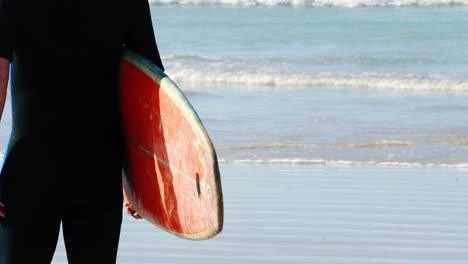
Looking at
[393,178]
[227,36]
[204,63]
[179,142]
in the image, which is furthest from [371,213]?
[227,36]

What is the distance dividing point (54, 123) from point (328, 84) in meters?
12.7

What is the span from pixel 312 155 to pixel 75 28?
543 cm

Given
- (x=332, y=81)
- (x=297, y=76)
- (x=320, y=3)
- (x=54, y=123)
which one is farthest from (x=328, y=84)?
(x=320, y=3)

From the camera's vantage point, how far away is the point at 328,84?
14.4 metres

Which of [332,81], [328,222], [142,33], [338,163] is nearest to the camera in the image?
[142,33]

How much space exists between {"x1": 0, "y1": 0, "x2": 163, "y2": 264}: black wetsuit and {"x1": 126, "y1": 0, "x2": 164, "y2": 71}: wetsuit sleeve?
0.07 metres

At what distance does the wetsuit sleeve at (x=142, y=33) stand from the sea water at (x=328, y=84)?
473 centimetres

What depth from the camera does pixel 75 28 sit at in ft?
6.33

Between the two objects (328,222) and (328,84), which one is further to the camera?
(328,84)

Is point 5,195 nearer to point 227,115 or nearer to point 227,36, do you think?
point 227,115

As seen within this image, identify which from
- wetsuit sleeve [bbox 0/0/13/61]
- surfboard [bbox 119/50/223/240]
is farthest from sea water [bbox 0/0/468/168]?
wetsuit sleeve [bbox 0/0/13/61]

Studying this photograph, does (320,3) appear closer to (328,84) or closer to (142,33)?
(328,84)

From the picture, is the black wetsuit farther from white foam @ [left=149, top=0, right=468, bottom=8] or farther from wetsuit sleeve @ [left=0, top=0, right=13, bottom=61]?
white foam @ [left=149, top=0, right=468, bottom=8]

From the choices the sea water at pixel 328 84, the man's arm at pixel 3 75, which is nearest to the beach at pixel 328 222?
the sea water at pixel 328 84
